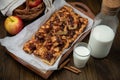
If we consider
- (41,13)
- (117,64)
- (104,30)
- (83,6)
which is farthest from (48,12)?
(117,64)

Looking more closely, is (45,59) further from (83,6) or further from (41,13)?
(83,6)

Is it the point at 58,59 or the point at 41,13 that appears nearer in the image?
the point at 58,59

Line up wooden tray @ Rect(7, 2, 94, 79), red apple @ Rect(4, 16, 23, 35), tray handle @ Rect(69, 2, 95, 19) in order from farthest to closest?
tray handle @ Rect(69, 2, 95, 19) → red apple @ Rect(4, 16, 23, 35) → wooden tray @ Rect(7, 2, 94, 79)

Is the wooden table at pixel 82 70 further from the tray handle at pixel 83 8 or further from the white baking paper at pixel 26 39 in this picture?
the tray handle at pixel 83 8

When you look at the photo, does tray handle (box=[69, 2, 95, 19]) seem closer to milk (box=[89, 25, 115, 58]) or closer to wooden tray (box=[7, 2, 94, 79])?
wooden tray (box=[7, 2, 94, 79])

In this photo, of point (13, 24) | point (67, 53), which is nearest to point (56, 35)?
point (67, 53)

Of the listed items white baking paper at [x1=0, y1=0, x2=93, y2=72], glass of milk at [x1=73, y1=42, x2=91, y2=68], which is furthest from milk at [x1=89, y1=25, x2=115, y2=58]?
white baking paper at [x1=0, y1=0, x2=93, y2=72]
